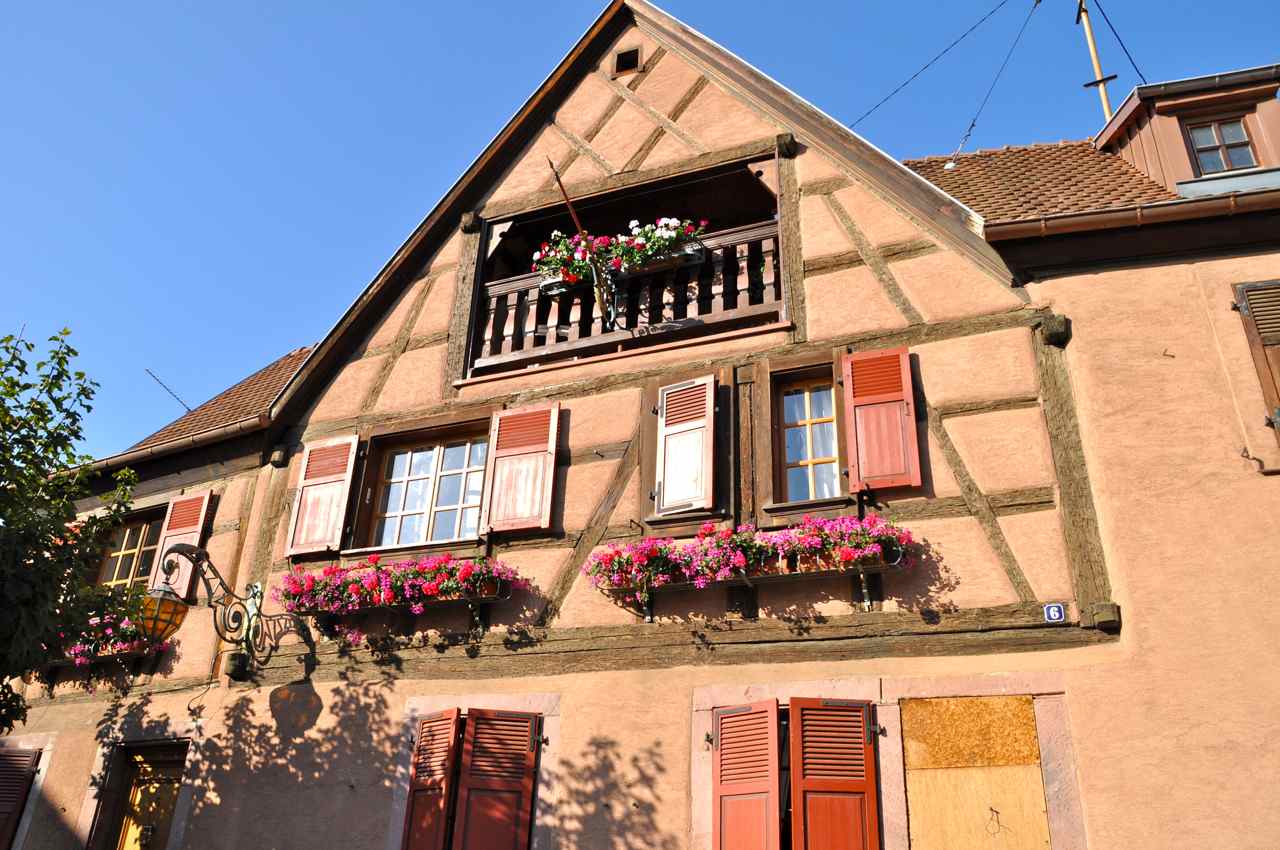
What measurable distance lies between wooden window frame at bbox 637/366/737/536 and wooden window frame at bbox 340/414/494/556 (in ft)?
4.97

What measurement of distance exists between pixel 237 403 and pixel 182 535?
81.5 inches

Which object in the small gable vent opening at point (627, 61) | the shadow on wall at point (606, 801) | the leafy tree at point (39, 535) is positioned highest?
the small gable vent opening at point (627, 61)

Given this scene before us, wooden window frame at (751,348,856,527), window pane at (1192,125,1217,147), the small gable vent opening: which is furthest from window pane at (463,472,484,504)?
window pane at (1192,125,1217,147)

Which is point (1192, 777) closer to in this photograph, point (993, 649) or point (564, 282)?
Result: point (993, 649)

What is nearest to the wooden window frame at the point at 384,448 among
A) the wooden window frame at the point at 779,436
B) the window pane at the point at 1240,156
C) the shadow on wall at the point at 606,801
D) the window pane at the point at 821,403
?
the wooden window frame at the point at 779,436

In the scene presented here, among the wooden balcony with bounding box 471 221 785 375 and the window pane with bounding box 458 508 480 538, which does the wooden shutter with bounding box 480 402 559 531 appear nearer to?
the window pane with bounding box 458 508 480 538

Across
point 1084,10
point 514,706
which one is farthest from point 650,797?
point 1084,10

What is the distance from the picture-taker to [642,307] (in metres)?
9.10

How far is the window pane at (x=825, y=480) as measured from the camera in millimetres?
7574

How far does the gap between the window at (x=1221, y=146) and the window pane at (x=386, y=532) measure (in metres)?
6.94

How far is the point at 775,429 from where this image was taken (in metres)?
7.91

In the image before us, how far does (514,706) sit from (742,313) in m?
3.43

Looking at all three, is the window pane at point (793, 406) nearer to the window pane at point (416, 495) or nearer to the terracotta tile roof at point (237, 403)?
the window pane at point (416, 495)

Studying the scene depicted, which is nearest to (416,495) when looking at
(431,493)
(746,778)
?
(431,493)
